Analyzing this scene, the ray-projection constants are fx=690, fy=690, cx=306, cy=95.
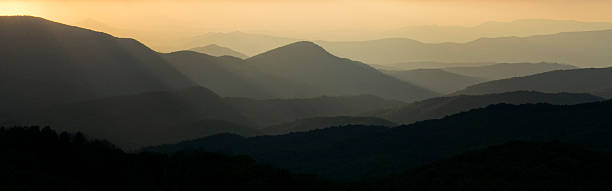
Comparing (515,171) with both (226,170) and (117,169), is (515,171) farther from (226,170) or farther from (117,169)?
(117,169)

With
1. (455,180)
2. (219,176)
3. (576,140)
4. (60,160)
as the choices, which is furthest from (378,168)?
(60,160)

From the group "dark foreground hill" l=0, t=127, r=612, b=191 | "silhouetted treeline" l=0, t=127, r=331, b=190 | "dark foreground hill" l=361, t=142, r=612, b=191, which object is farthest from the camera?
"dark foreground hill" l=361, t=142, r=612, b=191

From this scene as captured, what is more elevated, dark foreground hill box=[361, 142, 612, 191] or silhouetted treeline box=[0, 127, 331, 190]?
silhouetted treeline box=[0, 127, 331, 190]

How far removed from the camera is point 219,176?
10781 cm

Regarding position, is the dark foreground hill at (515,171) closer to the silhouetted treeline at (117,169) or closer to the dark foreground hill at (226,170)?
the dark foreground hill at (226,170)

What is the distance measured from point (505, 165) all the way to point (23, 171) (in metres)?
83.8

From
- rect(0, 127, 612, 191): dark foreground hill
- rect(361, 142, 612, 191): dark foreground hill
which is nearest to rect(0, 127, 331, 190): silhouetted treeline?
rect(0, 127, 612, 191): dark foreground hill

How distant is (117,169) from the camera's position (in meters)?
106

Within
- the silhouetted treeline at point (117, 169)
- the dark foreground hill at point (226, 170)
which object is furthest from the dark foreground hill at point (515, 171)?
the silhouetted treeline at point (117, 169)

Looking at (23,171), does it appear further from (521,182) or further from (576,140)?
(576,140)

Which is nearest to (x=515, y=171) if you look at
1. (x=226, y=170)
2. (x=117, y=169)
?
(x=226, y=170)

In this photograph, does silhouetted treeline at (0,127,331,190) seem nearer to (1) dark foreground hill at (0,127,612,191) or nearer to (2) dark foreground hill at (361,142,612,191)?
(1) dark foreground hill at (0,127,612,191)

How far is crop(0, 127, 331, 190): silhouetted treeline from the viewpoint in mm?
95750

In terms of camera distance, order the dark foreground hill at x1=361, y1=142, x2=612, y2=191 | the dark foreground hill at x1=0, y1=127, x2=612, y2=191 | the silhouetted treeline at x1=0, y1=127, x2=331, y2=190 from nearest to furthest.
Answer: the silhouetted treeline at x1=0, y1=127, x2=331, y2=190
the dark foreground hill at x1=0, y1=127, x2=612, y2=191
the dark foreground hill at x1=361, y1=142, x2=612, y2=191
